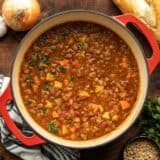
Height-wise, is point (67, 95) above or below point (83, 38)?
below

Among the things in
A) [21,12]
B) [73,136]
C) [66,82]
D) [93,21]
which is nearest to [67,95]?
[66,82]

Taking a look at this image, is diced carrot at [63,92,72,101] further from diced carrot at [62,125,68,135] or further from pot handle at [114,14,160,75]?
pot handle at [114,14,160,75]

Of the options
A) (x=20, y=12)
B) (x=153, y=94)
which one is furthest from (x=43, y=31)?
(x=153, y=94)

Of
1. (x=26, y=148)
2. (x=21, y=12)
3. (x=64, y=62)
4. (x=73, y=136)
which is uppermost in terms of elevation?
(x=21, y=12)

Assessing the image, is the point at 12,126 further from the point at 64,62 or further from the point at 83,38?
the point at 83,38

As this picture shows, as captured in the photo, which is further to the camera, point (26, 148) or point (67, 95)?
point (26, 148)
